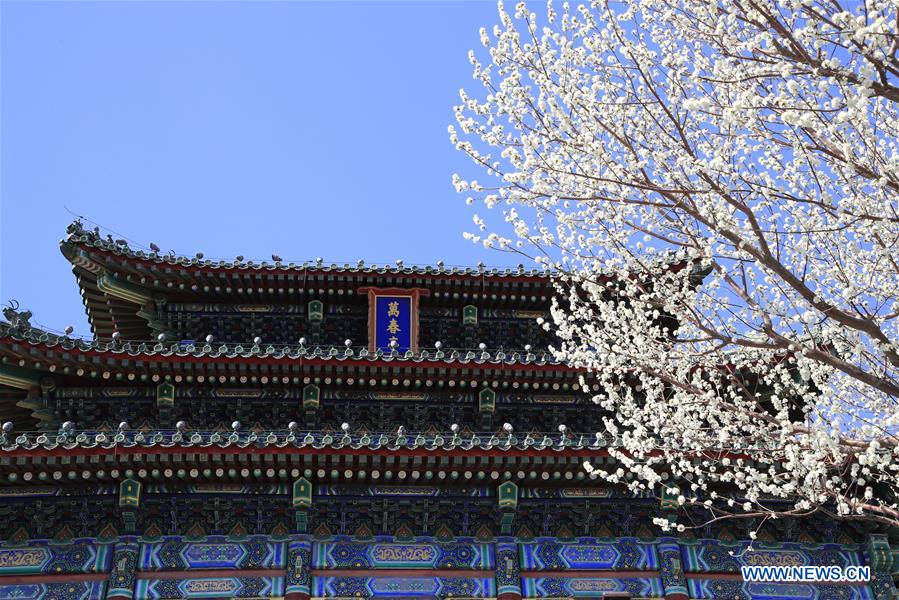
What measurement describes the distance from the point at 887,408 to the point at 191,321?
1462 centimetres

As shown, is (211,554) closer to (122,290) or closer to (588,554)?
(588,554)

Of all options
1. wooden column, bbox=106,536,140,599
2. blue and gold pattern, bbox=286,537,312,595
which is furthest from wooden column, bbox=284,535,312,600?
wooden column, bbox=106,536,140,599

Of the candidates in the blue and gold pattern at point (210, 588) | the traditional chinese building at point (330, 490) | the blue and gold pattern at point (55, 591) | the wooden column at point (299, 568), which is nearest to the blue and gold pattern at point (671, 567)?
the traditional chinese building at point (330, 490)

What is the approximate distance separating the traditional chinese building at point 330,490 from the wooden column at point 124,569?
0.02m

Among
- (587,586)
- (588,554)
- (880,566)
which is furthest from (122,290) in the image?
(880,566)

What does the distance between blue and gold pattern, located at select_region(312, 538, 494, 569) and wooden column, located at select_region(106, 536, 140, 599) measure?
2.97 m

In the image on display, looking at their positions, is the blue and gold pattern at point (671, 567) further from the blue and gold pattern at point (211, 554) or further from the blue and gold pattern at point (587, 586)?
the blue and gold pattern at point (211, 554)

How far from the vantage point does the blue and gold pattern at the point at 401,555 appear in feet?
52.0

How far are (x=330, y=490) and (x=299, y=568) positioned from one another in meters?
1.41

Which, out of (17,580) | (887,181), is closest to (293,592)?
(17,580)

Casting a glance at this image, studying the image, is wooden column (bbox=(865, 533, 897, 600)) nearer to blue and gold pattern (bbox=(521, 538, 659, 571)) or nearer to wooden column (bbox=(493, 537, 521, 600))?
blue and gold pattern (bbox=(521, 538, 659, 571))

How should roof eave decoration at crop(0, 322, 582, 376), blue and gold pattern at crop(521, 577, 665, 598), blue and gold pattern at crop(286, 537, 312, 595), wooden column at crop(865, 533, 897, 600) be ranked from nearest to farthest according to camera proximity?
blue and gold pattern at crop(286, 537, 312, 595) → blue and gold pattern at crop(521, 577, 665, 598) → wooden column at crop(865, 533, 897, 600) → roof eave decoration at crop(0, 322, 582, 376)

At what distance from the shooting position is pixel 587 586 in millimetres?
15914

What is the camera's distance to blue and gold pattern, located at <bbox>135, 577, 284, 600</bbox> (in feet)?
50.1
